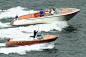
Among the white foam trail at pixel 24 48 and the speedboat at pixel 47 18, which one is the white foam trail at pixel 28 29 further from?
the white foam trail at pixel 24 48

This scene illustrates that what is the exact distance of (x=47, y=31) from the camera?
36.8 metres

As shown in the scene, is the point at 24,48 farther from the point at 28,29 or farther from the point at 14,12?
the point at 14,12

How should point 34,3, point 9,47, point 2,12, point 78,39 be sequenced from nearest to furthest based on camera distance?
point 9,47, point 78,39, point 2,12, point 34,3

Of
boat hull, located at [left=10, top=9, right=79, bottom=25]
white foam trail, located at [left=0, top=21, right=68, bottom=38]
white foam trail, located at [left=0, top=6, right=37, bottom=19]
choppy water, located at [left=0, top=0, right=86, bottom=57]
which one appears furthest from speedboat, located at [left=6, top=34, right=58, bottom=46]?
white foam trail, located at [left=0, top=6, right=37, bottom=19]

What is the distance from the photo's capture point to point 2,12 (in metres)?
43.8

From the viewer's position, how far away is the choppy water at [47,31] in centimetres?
3117

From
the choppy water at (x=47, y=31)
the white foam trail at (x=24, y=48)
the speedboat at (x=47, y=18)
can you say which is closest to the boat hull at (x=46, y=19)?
the speedboat at (x=47, y=18)

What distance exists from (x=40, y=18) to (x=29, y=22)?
1.94 meters

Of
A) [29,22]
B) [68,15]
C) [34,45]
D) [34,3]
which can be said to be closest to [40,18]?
[29,22]

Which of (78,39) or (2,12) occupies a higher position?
(2,12)

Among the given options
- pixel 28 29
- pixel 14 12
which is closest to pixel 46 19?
pixel 28 29

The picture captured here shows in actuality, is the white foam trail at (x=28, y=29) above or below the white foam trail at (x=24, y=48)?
above

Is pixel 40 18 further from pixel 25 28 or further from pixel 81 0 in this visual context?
pixel 81 0

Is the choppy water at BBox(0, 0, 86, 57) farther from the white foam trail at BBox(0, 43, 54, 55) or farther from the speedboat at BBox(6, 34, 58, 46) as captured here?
the speedboat at BBox(6, 34, 58, 46)
